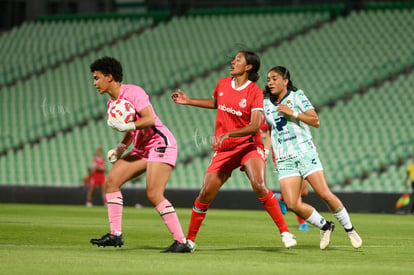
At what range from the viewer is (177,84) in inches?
1326

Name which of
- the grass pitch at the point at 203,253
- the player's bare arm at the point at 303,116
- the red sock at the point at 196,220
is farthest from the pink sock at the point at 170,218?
the player's bare arm at the point at 303,116

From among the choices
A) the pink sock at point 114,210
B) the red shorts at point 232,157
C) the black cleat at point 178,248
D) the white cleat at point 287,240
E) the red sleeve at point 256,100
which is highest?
the red sleeve at point 256,100

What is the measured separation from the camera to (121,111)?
9523mm

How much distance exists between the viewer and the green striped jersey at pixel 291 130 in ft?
34.5

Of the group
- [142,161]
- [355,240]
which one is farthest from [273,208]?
[142,161]

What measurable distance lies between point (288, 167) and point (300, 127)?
57cm

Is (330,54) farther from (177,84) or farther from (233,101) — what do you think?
(233,101)

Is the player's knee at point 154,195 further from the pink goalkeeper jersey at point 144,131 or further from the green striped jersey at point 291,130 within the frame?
the green striped jersey at point 291,130

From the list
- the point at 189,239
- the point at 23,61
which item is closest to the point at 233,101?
the point at 189,239

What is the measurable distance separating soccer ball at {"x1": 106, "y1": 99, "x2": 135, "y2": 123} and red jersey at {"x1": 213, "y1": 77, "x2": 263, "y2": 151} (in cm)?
127

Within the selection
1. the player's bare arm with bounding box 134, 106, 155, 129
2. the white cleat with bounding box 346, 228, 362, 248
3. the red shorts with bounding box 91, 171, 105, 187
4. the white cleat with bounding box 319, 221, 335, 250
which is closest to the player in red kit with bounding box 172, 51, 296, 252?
the white cleat with bounding box 319, 221, 335, 250

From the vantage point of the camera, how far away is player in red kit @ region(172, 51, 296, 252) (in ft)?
33.0

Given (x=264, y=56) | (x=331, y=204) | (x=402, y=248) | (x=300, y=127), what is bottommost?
(x=402, y=248)

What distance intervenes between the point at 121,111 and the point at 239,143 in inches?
64.2
